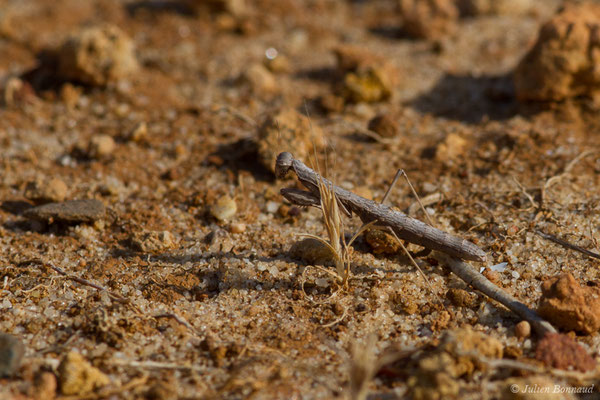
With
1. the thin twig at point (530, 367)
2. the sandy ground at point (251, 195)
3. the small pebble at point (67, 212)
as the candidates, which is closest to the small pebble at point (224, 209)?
the sandy ground at point (251, 195)

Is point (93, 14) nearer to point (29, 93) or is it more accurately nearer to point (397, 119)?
point (29, 93)

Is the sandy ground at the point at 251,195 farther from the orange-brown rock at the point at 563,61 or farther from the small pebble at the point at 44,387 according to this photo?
the orange-brown rock at the point at 563,61

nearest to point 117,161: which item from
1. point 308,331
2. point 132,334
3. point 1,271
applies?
point 1,271

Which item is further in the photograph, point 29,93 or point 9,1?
point 9,1

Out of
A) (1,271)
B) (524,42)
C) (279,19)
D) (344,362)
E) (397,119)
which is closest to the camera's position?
(344,362)

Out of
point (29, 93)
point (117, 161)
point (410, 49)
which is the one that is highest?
point (410, 49)

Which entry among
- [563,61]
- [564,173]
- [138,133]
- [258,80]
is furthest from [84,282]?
[563,61]

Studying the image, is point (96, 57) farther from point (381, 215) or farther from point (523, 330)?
point (523, 330)
